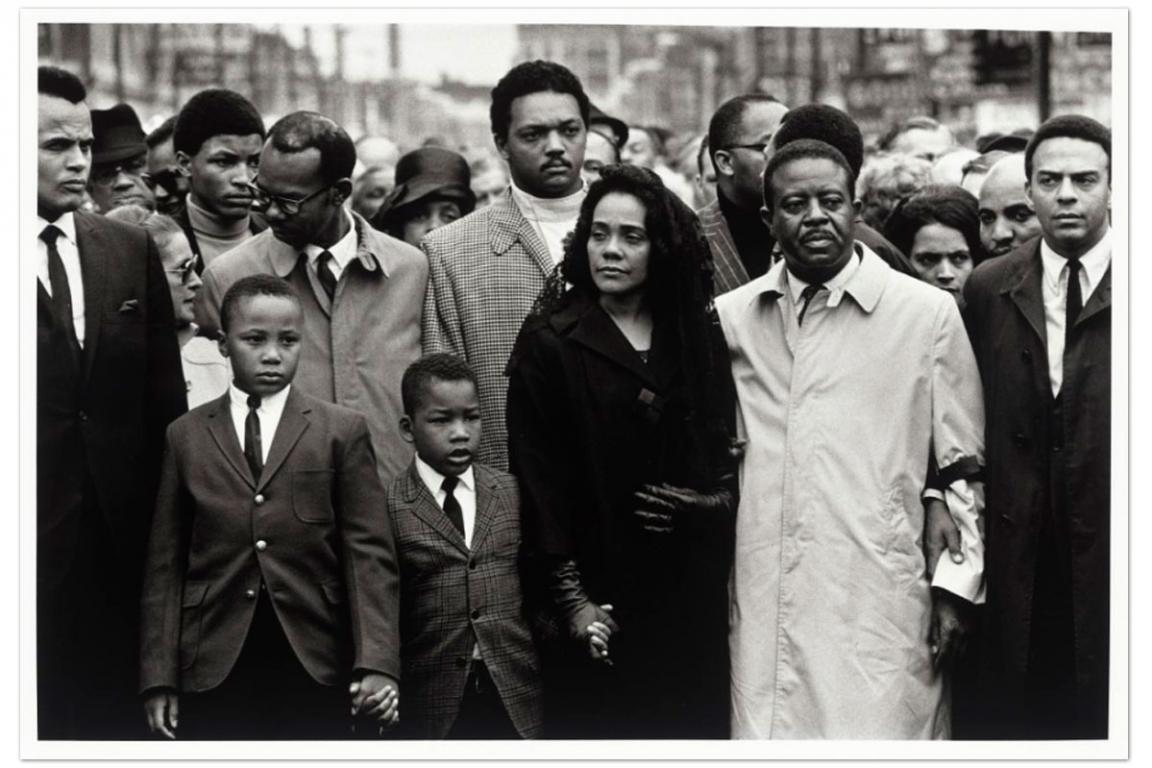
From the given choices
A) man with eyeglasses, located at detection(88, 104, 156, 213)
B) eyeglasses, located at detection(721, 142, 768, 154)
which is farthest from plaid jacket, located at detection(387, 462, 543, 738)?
man with eyeglasses, located at detection(88, 104, 156, 213)

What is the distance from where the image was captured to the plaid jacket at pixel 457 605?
507cm

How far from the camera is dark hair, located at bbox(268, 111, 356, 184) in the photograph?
5340 mm

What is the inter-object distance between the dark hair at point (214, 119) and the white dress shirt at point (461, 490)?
61.1 inches

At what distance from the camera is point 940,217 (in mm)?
5969

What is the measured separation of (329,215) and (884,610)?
7.24ft

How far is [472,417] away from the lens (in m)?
5.17

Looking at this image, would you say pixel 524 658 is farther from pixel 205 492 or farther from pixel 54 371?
pixel 54 371

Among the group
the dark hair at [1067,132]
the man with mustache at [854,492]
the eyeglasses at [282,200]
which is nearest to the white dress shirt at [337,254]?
the eyeglasses at [282,200]

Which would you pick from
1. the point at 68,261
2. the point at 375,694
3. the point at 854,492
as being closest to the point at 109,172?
the point at 68,261

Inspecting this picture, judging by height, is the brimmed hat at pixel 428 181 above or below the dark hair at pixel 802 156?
above

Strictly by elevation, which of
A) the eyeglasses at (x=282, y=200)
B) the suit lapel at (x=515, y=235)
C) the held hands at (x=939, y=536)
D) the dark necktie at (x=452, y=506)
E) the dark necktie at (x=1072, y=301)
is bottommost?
the held hands at (x=939, y=536)

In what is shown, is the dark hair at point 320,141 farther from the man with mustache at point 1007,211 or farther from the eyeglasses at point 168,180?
the man with mustache at point 1007,211

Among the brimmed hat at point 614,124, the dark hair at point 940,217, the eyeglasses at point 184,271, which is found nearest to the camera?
the eyeglasses at point 184,271

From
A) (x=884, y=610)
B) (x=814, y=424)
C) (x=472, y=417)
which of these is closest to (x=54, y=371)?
(x=472, y=417)
